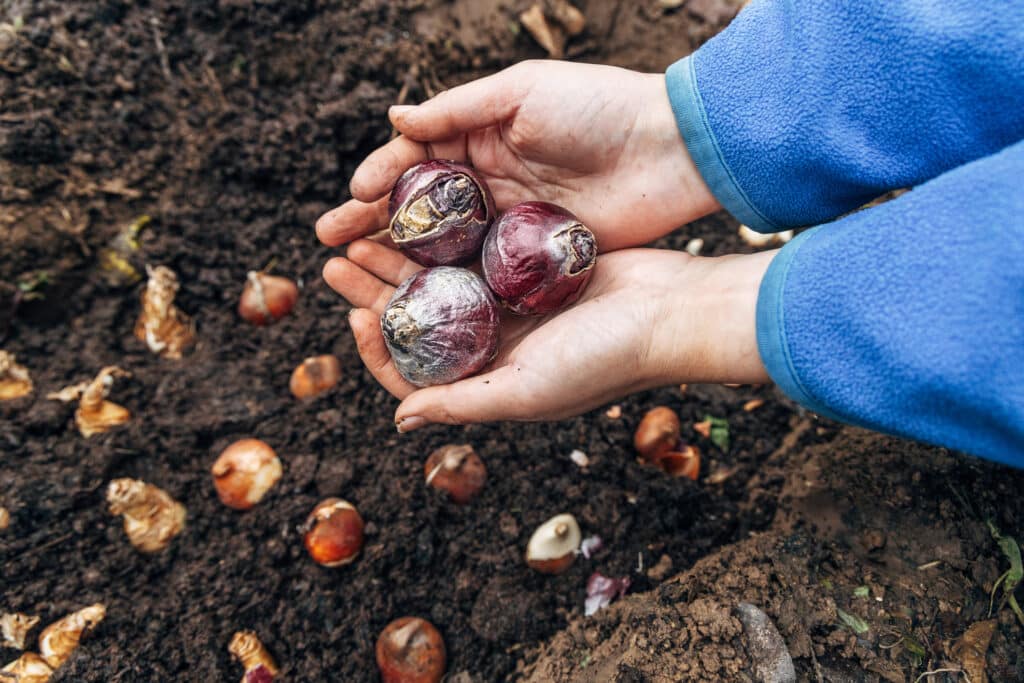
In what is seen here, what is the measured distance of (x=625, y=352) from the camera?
246 centimetres

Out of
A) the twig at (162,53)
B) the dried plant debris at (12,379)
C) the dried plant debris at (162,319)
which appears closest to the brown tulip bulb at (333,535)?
the dried plant debris at (162,319)

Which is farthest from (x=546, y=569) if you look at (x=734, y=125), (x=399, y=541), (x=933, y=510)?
(x=734, y=125)

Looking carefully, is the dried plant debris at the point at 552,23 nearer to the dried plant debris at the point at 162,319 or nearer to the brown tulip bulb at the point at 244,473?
the dried plant debris at the point at 162,319

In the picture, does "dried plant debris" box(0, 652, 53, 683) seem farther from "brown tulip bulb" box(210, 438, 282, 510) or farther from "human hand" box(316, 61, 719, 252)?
"human hand" box(316, 61, 719, 252)

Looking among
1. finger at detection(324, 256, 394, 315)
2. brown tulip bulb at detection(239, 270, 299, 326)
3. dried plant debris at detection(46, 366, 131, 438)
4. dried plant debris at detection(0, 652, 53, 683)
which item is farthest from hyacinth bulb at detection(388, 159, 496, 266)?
dried plant debris at detection(0, 652, 53, 683)

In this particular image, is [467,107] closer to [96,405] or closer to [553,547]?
[553,547]

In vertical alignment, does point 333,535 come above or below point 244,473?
below

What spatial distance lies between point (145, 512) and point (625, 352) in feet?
7.66

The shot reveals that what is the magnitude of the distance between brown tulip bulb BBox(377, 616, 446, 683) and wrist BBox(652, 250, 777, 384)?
152 cm

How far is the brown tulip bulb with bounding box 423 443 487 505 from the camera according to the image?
10.0 feet

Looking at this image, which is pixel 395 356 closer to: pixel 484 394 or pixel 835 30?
pixel 484 394

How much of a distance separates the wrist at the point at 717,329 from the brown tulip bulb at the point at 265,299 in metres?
2.27

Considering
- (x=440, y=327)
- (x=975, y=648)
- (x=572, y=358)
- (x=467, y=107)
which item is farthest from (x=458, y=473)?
(x=975, y=648)

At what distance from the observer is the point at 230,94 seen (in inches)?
161
